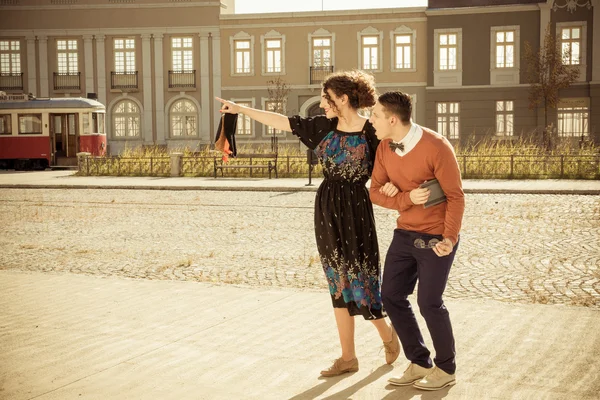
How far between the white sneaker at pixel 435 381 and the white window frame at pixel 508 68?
3563cm

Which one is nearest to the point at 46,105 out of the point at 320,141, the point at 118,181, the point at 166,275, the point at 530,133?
the point at 118,181

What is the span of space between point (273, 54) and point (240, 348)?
3699cm

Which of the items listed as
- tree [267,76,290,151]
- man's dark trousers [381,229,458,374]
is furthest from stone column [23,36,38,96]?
man's dark trousers [381,229,458,374]

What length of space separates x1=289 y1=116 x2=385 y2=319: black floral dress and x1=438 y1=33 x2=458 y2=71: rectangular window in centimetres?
3549

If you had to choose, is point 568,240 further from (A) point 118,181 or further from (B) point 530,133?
(B) point 530,133

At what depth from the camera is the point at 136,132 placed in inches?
1672

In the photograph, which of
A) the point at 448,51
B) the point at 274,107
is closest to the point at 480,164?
the point at 448,51

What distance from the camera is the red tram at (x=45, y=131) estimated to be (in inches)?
1309

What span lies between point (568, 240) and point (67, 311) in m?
6.91

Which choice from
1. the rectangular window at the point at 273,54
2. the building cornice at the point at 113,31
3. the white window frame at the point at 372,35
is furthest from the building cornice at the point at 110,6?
the white window frame at the point at 372,35

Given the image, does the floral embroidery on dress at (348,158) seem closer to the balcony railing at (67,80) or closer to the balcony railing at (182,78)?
the balcony railing at (182,78)

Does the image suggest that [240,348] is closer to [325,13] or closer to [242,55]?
[325,13]

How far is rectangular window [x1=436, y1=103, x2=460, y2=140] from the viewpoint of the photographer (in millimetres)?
39219

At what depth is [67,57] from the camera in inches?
1686
